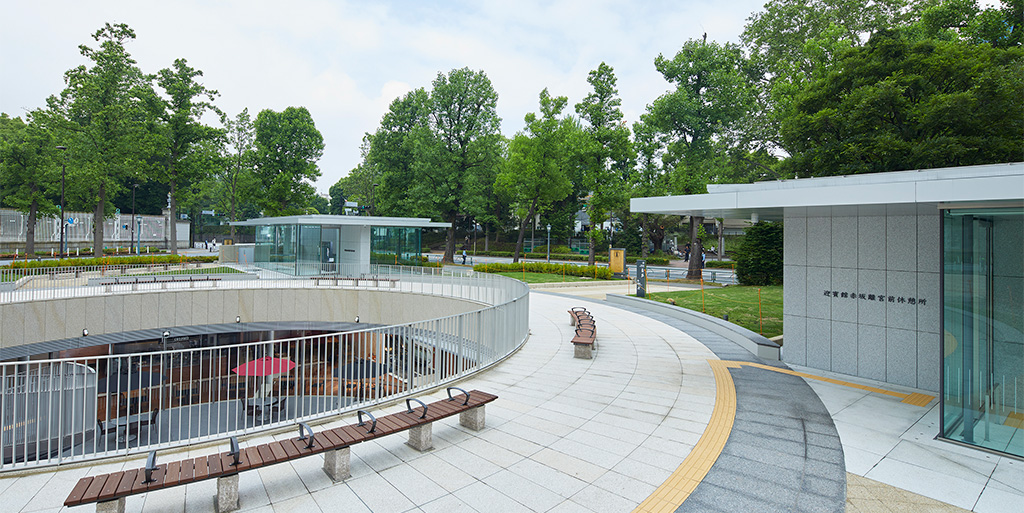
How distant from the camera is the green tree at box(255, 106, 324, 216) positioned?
44.0m

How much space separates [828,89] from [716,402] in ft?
63.2

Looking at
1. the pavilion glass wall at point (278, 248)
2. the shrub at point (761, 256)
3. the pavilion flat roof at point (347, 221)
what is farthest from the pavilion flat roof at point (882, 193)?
the pavilion glass wall at point (278, 248)

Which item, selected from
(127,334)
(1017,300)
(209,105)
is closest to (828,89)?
(1017,300)

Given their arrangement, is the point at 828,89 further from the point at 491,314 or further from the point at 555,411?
the point at 555,411

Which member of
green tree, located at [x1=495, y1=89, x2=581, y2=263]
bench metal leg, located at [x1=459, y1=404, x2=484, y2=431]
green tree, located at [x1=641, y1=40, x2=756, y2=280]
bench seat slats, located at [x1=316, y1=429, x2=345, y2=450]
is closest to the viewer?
bench seat slats, located at [x1=316, y1=429, x2=345, y2=450]

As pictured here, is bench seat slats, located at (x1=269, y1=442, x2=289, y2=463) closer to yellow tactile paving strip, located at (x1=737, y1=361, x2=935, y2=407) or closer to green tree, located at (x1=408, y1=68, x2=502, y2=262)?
yellow tactile paving strip, located at (x1=737, y1=361, x2=935, y2=407)

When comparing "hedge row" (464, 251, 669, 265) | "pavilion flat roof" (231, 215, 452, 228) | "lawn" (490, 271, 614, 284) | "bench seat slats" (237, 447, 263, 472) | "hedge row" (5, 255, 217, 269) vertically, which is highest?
"pavilion flat roof" (231, 215, 452, 228)

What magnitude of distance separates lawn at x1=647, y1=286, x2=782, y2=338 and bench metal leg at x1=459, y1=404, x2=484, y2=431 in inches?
440

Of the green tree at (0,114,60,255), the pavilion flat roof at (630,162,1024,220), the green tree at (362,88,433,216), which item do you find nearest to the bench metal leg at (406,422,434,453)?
the pavilion flat roof at (630,162,1024,220)

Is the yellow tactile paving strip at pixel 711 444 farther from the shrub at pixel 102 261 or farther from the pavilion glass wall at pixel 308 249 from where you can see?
the shrub at pixel 102 261

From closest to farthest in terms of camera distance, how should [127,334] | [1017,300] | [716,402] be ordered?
[1017,300] < [716,402] < [127,334]

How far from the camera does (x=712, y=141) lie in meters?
34.7

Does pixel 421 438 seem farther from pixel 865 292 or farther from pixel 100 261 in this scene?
pixel 100 261

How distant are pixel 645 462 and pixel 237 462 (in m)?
4.56
